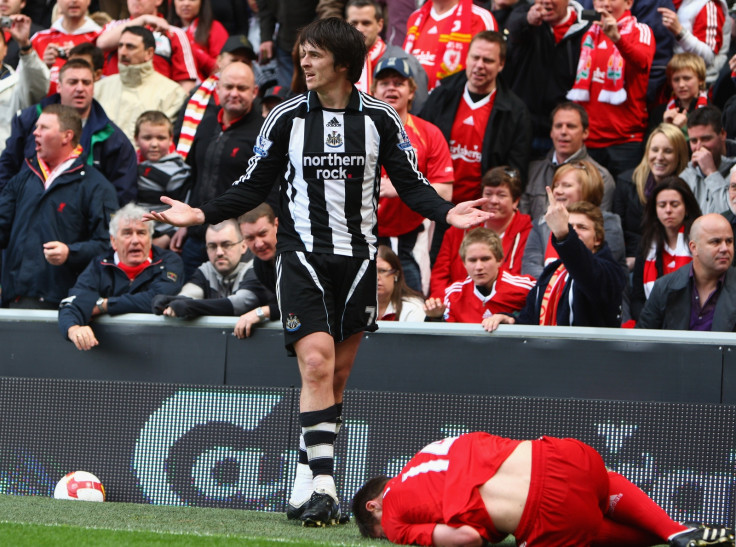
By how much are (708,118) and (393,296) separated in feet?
9.43

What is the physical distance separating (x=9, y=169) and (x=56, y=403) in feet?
9.99

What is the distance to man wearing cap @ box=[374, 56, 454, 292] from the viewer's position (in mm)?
9117

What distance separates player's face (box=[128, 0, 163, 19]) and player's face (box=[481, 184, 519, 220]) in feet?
17.3

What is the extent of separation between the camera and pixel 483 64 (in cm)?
960

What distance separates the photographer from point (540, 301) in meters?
7.51

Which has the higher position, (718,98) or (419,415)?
(718,98)

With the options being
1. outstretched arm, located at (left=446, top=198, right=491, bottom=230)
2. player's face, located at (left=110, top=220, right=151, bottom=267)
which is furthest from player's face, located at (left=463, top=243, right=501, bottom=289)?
player's face, located at (left=110, top=220, right=151, bottom=267)

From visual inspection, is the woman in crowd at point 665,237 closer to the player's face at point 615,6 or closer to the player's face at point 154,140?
the player's face at point 615,6

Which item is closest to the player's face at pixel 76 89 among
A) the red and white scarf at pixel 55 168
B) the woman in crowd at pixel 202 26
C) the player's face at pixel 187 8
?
the red and white scarf at pixel 55 168

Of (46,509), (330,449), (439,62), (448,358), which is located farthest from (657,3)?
(46,509)

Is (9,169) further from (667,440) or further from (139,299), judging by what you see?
(667,440)

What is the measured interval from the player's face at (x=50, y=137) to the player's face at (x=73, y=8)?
3.51 metres

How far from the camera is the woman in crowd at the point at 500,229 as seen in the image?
869 centimetres

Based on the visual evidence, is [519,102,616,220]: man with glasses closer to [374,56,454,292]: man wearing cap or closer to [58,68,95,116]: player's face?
[374,56,454,292]: man wearing cap
